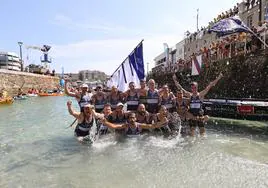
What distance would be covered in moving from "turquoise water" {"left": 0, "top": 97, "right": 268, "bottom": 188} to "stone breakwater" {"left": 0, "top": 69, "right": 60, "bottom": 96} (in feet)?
92.1

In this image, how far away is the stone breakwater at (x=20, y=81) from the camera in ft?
123

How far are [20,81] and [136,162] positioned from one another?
126 ft

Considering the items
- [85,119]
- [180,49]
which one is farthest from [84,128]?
[180,49]

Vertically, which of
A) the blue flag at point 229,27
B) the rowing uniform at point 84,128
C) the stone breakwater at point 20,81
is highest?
the blue flag at point 229,27

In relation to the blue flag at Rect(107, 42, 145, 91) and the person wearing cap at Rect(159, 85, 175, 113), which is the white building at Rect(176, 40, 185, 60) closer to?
the blue flag at Rect(107, 42, 145, 91)

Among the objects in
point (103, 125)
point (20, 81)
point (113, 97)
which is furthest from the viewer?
point (20, 81)

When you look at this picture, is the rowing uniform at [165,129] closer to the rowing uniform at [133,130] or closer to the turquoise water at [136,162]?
the turquoise water at [136,162]

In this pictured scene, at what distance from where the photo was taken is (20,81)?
4297cm

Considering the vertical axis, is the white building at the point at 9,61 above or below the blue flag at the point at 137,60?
above

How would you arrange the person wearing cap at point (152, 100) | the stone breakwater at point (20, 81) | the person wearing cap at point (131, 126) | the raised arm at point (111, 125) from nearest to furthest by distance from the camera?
the raised arm at point (111, 125), the person wearing cap at point (131, 126), the person wearing cap at point (152, 100), the stone breakwater at point (20, 81)

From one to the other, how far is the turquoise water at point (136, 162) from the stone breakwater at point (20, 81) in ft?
92.1

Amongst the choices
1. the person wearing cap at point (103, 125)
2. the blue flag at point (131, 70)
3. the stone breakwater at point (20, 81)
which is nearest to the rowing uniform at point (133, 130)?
the person wearing cap at point (103, 125)

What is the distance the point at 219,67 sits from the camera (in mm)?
20438

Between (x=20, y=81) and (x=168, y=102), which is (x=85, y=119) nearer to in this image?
(x=168, y=102)
